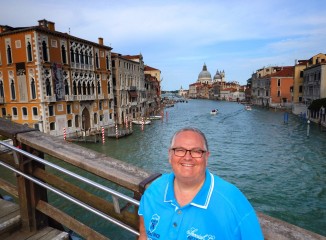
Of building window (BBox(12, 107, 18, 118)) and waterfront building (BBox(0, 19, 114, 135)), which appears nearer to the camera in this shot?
waterfront building (BBox(0, 19, 114, 135))

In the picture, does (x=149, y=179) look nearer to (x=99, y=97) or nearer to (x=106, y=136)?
(x=106, y=136)

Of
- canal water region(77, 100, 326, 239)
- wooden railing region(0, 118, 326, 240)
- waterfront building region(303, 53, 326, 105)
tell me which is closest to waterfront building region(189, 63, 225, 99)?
waterfront building region(303, 53, 326, 105)

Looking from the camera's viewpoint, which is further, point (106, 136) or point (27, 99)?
point (106, 136)

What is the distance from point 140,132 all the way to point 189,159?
96.3 ft

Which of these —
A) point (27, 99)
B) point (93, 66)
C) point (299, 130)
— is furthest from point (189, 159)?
point (299, 130)

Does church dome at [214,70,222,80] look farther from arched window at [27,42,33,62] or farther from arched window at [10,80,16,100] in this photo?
arched window at [27,42,33,62]

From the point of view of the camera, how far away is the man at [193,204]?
3.92 feet

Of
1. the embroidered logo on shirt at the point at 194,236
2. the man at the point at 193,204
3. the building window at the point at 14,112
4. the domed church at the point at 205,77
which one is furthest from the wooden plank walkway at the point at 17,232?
the domed church at the point at 205,77

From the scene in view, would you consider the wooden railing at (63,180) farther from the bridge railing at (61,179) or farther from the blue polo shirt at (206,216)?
the blue polo shirt at (206,216)

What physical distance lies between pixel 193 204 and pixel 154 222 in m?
0.26

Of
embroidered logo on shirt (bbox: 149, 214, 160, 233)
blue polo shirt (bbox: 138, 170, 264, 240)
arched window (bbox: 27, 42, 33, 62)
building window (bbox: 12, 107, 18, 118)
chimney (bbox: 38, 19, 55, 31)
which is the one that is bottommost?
building window (bbox: 12, 107, 18, 118)

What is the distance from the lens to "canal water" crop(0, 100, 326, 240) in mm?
10492

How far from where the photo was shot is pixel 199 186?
4.48 ft

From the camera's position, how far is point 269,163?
17531mm
